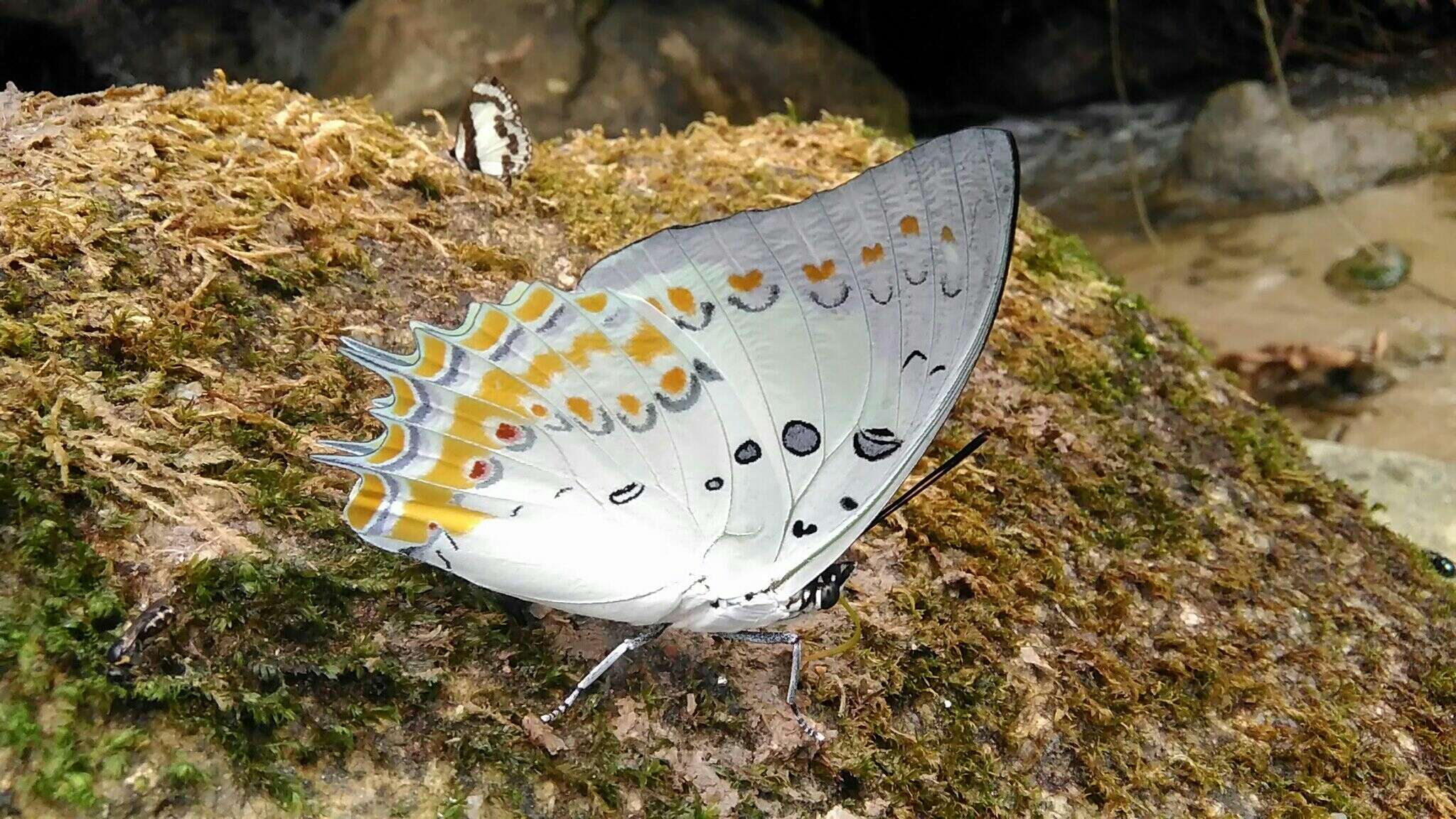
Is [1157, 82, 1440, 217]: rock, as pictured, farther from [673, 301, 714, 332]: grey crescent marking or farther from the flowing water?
[673, 301, 714, 332]: grey crescent marking

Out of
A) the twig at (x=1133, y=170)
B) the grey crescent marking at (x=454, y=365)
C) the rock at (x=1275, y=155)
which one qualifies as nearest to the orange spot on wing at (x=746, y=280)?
the grey crescent marking at (x=454, y=365)

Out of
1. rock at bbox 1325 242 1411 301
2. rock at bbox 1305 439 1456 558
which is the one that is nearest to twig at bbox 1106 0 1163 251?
Answer: rock at bbox 1325 242 1411 301

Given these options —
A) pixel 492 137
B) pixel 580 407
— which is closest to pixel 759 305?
pixel 580 407

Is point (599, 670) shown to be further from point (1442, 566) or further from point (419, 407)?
point (1442, 566)

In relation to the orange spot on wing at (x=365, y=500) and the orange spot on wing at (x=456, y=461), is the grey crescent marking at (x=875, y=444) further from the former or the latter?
the orange spot on wing at (x=365, y=500)

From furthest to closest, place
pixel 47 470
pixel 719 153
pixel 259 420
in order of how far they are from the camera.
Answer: pixel 719 153, pixel 259 420, pixel 47 470

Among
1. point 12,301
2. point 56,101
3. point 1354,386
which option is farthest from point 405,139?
point 1354,386

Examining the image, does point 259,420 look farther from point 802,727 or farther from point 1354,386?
point 1354,386
